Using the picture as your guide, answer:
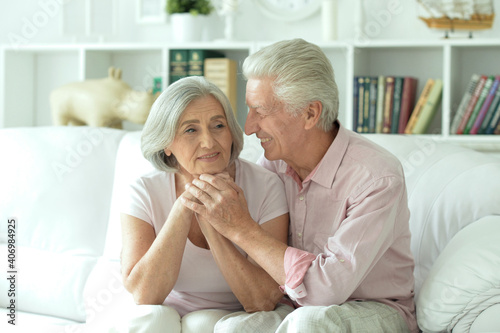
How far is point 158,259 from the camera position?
64.2 inches

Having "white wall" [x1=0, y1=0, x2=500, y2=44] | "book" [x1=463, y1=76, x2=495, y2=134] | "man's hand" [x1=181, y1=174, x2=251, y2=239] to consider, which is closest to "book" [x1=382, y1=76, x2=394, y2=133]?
"white wall" [x1=0, y1=0, x2=500, y2=44]

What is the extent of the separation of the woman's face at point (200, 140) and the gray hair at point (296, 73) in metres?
0.17

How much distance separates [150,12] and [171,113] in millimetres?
1987

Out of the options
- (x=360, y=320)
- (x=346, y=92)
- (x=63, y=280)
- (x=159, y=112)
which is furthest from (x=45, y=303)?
(x=346, y=92)

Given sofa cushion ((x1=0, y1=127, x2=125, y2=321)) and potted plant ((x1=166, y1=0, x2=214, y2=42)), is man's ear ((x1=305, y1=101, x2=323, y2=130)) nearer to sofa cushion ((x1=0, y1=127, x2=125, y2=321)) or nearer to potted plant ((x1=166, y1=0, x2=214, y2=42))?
sofa cushion ((x1=0, y1=127, x2=125, y2=321))

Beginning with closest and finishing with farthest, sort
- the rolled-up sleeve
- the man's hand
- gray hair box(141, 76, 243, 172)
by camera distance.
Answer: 1. the rolled-up sleeve
2. the man's hand
3. gray hair box(141, 76, 243, 172)

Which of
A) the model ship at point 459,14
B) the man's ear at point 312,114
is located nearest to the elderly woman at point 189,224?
the man's ear at point 312,114

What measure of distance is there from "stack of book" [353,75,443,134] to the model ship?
27 centimetres

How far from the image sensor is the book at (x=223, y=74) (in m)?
3.13

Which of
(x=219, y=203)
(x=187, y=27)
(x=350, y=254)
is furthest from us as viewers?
(x=187, y=27)

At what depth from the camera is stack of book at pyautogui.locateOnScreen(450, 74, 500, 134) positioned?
2.83m

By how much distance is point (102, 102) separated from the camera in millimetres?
2975

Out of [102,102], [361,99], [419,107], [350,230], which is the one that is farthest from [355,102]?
[350,230]

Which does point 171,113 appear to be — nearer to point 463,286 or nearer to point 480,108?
point 463,286
